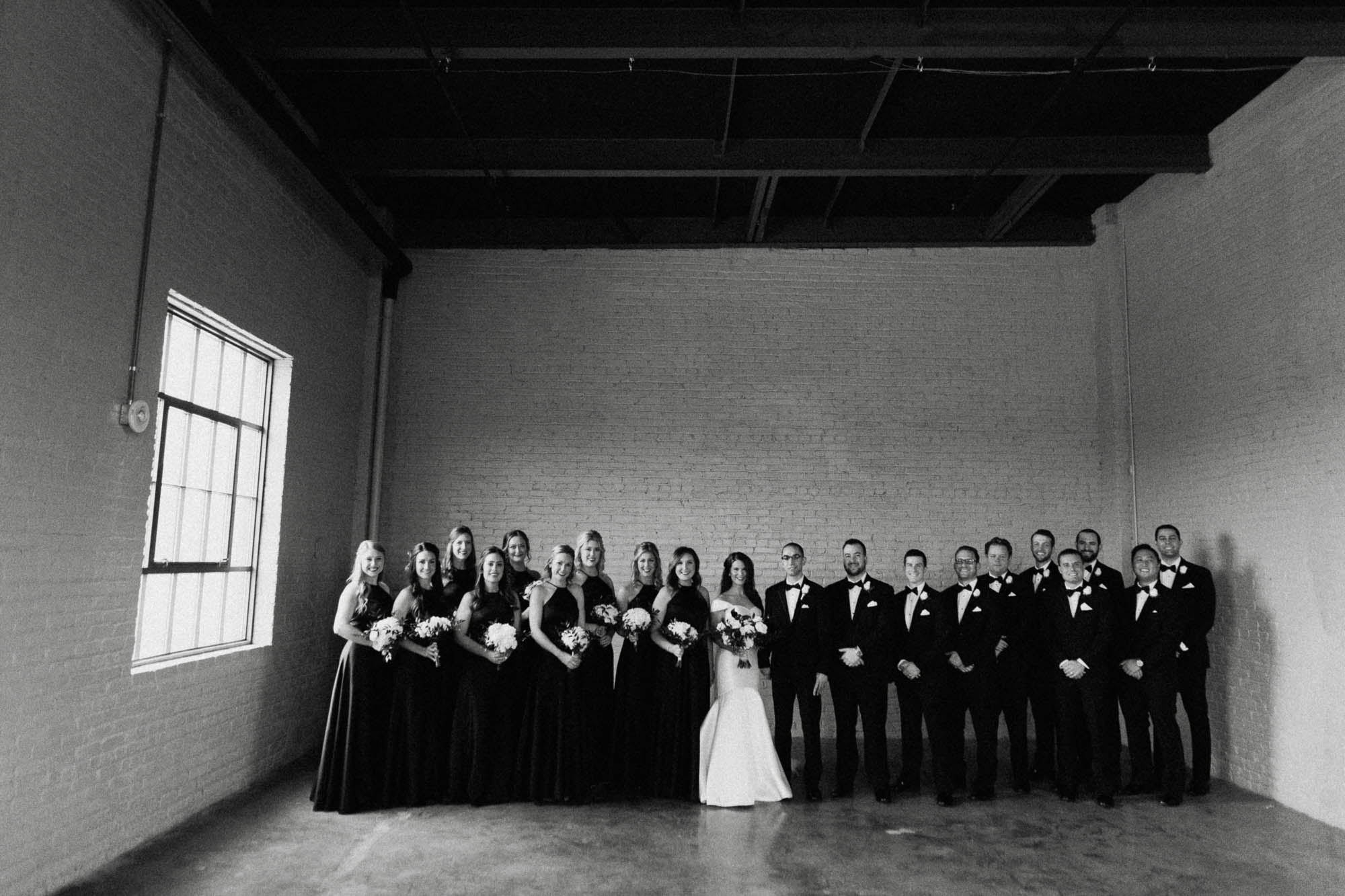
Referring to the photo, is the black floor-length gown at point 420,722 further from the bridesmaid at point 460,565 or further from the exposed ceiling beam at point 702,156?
the exposed ceiling beam at point 702,156

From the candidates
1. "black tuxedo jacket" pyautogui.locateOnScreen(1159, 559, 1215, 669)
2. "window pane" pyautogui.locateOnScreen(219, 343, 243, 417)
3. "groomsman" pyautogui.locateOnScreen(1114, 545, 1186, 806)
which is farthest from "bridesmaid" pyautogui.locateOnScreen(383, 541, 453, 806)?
"black tuxedo jacket" pyautogui.locateOnScreen(1159, 559, 1215, 669)

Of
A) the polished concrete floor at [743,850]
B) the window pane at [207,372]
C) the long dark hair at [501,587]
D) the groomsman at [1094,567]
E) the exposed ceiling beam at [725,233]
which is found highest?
the exposed ceiling beam at [725,233]

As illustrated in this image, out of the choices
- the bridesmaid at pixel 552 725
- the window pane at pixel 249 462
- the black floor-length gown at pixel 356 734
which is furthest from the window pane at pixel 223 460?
the bridesmaid at pixel 552 725

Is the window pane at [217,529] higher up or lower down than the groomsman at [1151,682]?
higher up

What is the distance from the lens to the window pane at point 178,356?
5.80 m

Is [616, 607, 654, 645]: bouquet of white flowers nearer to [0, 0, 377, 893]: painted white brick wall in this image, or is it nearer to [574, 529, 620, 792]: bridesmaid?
[574, 529, 620, 792]: bridesmaid

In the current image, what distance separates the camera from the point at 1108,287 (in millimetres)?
9461

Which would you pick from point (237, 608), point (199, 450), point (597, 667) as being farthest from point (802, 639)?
point (199, 450)

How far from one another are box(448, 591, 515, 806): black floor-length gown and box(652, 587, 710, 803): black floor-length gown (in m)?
1.04

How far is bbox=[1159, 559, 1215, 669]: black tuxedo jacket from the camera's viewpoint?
6887mm

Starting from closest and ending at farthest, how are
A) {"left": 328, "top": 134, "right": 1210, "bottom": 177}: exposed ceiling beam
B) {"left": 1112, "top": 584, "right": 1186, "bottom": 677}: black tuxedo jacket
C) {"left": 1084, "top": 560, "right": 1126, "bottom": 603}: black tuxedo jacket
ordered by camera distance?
{"left": 1112, "top": 584, "right": 1186, "bottom": 677}: black tuxedo jacket < {"left": 1084, "top": 560, "right": 1126, "bottom": 603}: black tuxedo jacket < {"left": 328, "top": 134, "right": 1210, "bottom": 177}: exposed ceiling beam

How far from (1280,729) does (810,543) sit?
4.17m

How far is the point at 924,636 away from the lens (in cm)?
690

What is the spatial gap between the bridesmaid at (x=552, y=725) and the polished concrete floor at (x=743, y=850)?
0.20m
